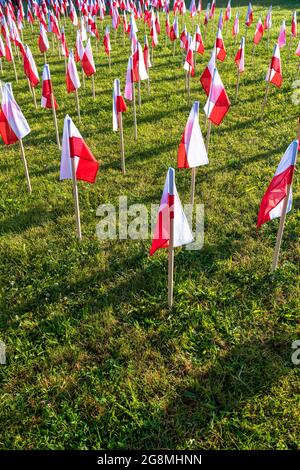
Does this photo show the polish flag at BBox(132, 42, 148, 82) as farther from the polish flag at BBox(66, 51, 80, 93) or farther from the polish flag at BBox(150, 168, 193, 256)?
the polish flag at BBox(150, 168, 193, 256)

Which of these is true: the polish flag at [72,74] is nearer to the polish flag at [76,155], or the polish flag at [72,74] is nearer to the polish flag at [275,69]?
the polish flag at [76,155]

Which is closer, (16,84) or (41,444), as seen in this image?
(41,444)

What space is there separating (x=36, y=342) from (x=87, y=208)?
2.56m

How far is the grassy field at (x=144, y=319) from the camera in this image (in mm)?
3531

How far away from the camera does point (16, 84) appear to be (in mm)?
11297

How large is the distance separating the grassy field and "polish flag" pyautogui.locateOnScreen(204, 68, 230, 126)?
1.08m

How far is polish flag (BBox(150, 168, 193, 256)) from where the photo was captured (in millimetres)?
3875

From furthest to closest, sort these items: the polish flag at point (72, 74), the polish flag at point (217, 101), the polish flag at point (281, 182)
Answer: the polish flag at point (72, 74), the polish flag at point (217, 101), the polish flag at point (281, 182)

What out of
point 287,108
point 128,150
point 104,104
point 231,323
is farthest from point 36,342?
point 287,108

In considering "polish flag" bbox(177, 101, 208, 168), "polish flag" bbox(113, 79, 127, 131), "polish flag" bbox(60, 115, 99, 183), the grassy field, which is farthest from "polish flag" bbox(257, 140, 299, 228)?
"polish flag" bbox(113, 79, 127, 131)

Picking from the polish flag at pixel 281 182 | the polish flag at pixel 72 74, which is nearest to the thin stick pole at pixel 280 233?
the polish flag at pixel 281 182

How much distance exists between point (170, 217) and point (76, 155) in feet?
5.71

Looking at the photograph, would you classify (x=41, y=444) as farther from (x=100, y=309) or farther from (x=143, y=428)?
(x=100, y=309)

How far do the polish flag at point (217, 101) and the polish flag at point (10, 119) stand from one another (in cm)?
282
